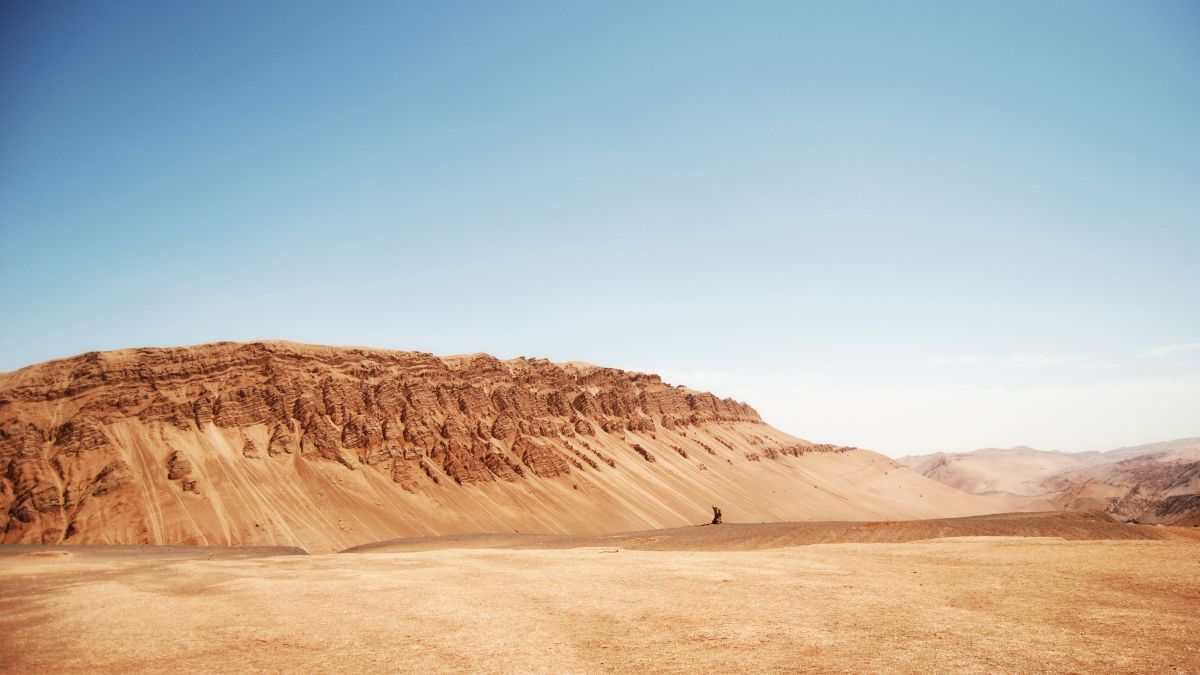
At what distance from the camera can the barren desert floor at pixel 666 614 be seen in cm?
1212

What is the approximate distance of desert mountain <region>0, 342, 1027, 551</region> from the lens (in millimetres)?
48812

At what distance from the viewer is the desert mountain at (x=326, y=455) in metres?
48.8

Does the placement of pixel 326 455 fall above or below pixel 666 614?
above

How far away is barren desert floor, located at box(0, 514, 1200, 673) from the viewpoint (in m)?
12.1

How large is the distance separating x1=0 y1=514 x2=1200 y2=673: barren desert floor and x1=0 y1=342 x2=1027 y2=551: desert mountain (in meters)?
26.9

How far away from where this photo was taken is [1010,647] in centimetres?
1187

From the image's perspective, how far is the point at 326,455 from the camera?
59.2 meters

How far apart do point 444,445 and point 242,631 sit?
52.6m

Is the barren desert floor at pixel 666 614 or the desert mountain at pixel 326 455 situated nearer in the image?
the barren desert floor at pixel 666 614

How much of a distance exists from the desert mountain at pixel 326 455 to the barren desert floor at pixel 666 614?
26.9 metres

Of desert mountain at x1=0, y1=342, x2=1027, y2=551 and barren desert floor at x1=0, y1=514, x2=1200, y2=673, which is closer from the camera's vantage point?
barren desert floor at x1=0, y1=514, x2=1200, y2=673

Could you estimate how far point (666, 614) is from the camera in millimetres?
15719

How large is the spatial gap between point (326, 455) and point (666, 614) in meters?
51.3

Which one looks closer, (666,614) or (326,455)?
(666,614)
